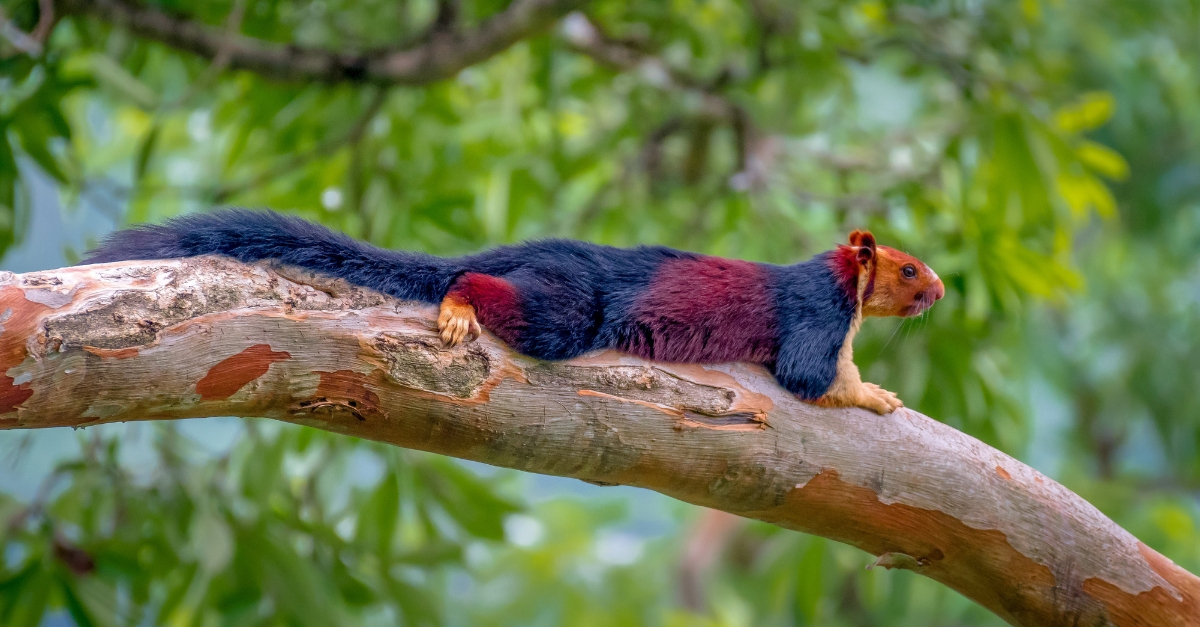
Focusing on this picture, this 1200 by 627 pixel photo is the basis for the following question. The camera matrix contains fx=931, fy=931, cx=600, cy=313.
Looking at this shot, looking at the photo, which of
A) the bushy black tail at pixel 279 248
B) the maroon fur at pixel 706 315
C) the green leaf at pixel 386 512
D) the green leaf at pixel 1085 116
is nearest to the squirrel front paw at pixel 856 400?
the maroon fur at pixel 706 315

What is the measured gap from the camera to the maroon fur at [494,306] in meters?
1.32

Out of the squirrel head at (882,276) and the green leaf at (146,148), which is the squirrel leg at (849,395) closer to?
the squirrel head at (882,276)

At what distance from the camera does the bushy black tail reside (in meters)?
1.24

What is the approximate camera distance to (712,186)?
11.8ft

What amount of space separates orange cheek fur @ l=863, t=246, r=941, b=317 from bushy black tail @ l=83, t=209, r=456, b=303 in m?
0.75

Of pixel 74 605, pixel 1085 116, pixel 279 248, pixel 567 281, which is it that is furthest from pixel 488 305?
pixel 1085 116

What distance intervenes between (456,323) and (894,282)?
79 centimetres

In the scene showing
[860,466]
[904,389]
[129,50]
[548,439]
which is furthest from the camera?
[129,50]

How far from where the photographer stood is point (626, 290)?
4.76 feet

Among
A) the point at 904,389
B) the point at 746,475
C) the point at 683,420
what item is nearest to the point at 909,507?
the point at 746,475

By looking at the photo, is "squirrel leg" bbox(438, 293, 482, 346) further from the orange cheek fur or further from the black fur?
the orange cheek fur

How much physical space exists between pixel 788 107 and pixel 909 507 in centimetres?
210

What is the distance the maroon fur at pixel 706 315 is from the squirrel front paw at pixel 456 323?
256 mm

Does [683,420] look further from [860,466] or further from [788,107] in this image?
[788,107]
